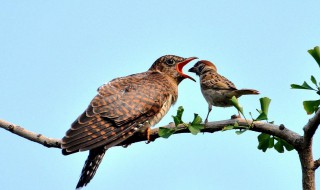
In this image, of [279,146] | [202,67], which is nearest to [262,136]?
[279,146]

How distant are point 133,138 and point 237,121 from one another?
2.23m

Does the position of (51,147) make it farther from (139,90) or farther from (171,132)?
(139,90)

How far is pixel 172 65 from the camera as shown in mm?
7879

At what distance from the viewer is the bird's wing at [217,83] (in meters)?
6.03

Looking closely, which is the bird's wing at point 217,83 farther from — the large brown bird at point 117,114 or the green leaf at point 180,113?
the green leaf at point 180,113

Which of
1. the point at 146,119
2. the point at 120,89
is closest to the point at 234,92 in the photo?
the point at 146,119

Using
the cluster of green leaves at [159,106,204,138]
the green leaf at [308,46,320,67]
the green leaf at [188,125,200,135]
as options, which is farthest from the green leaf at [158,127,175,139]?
the green leaf at [308,46,320,67]

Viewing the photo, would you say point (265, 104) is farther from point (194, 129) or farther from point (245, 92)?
point (245, 92)

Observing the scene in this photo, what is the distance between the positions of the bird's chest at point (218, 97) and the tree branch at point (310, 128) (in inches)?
95.4

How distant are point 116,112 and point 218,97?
1.20 metres

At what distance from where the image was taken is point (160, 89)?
661cm

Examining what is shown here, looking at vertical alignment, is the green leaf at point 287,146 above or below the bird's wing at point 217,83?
below

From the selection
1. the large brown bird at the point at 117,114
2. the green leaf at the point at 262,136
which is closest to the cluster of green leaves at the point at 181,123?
the green leaf at the point at 262,136

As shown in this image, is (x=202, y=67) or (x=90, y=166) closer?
(x=90, y=166)
